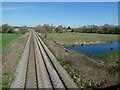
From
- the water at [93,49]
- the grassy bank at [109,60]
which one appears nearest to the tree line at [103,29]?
the water at [93,49]

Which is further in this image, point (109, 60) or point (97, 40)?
point (97, 40)

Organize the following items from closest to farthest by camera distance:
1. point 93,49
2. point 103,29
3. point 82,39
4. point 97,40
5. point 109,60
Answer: point 109,60 → point 93,49 → point 97,40 → point 82,39 → point 103,29

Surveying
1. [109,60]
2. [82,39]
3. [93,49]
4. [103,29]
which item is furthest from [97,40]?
[103,29]

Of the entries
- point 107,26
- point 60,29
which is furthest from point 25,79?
point 60,29

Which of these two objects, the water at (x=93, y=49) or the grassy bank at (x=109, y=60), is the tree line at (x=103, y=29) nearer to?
the water at (x=93, y=49)

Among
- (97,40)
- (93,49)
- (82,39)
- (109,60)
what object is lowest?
(93,49)

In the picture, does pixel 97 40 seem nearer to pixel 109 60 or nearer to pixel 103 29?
pixel 109 60

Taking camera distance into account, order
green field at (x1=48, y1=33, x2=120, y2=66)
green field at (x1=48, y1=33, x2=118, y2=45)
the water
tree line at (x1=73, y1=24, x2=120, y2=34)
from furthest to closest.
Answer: tree line at (x1=73, y1=24, x2=120, y2=34)
green field at (x1=48, y1=33, x2=118, y2=45)
the water
green field at (x1=48, y1=33, x2=120, y2=66)

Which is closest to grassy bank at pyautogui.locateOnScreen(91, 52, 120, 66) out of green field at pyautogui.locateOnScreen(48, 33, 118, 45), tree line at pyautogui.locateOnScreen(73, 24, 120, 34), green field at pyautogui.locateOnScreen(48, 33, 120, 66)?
green field at pyautogui.locateOnScreen(48, 33, 120, 66)

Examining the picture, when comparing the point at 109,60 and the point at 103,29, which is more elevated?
the point at 103,29

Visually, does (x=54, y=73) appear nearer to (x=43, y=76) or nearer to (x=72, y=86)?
(x=43, y=76)

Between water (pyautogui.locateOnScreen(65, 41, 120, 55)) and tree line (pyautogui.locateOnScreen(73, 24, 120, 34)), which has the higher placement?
tree line (pyautogui.locateOnScreen(73, 24, 120, 34))

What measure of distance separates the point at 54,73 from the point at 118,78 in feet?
17.3

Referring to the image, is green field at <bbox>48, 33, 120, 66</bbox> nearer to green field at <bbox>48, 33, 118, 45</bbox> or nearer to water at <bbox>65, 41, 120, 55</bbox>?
green field at <bbox>48, 33, 118, 45</bbox>
